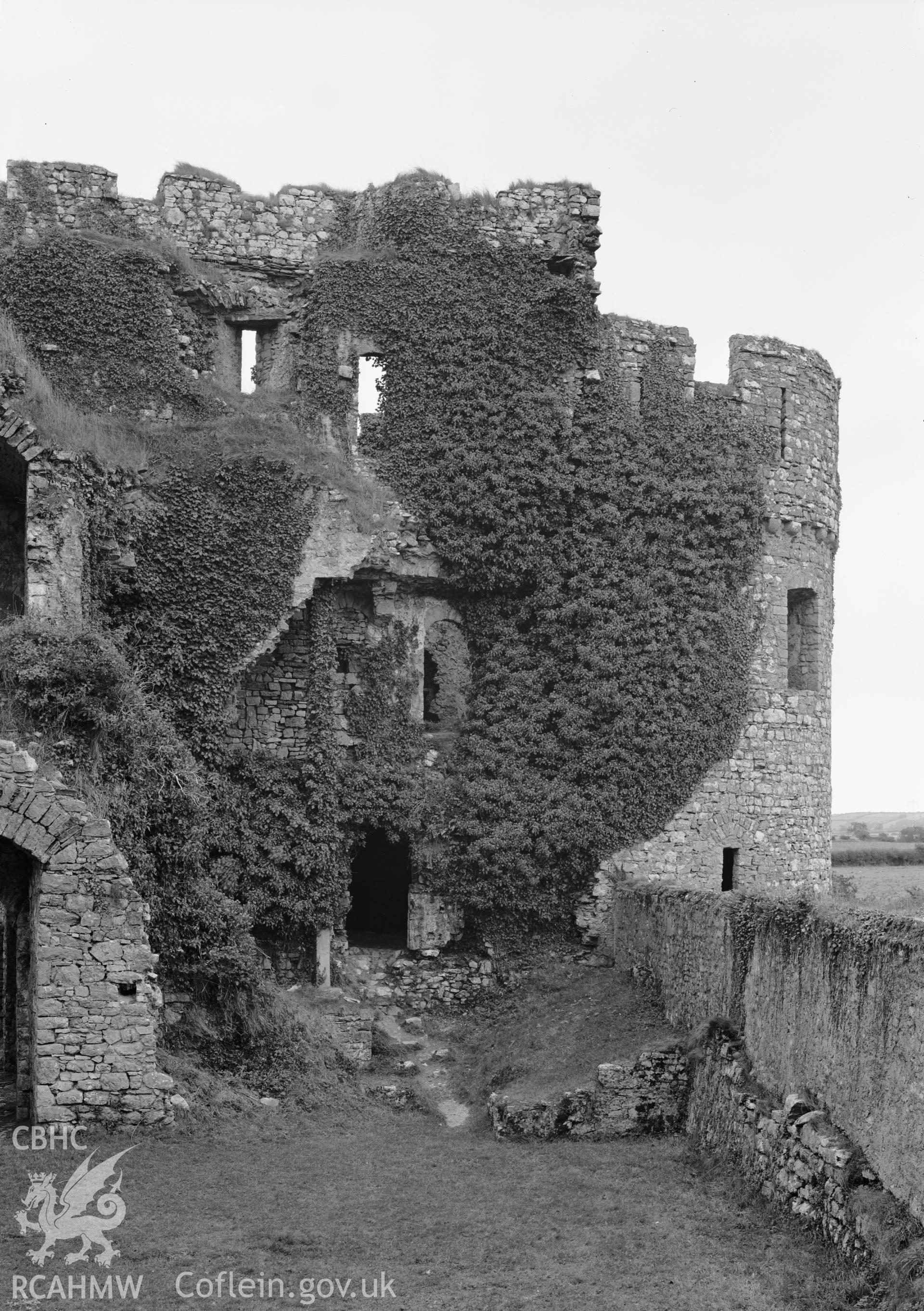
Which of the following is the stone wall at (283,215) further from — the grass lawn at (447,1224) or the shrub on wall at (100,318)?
the grass lawn at (447,1224)

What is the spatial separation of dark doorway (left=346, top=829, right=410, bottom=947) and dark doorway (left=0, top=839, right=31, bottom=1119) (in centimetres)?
691

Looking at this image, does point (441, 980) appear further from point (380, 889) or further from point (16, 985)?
point (16, 985)

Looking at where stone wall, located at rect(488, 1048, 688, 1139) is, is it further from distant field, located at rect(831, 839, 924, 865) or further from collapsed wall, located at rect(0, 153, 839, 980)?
distant field, located at rect(831, 839, 924, 865)

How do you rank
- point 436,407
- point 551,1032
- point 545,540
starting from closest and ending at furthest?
point 551,1032, point 545,540, point 436,407

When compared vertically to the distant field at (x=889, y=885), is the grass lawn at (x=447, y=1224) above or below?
below

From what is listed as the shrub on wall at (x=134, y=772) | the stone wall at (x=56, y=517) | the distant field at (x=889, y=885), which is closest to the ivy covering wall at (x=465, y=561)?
the stone wall at (x=56, y=517)

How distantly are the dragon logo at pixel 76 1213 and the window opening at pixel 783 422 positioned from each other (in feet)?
53.0

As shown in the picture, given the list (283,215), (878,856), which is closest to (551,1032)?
(283,215)

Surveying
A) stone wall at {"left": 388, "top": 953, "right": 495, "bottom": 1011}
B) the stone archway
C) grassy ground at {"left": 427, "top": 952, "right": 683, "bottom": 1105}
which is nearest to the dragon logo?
the stone archway

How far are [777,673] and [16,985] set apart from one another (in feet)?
42.9

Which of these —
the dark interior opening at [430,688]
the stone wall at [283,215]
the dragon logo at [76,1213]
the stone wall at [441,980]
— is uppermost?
the stone wall at [283,215]

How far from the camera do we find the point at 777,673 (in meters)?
23.8

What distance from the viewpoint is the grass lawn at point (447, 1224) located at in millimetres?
11195

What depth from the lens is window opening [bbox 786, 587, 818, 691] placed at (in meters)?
24.5
